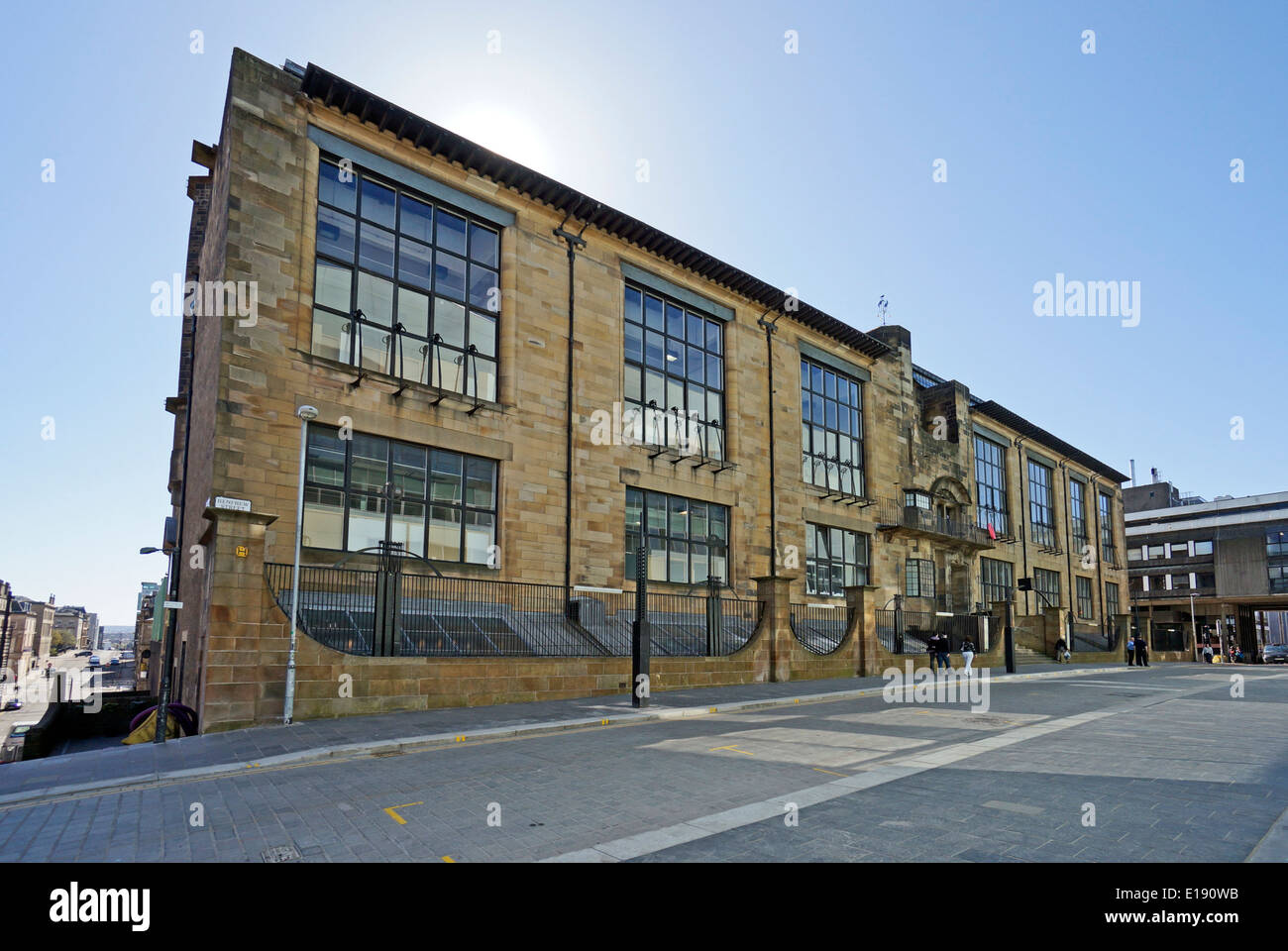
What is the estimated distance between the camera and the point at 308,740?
34.5 feet

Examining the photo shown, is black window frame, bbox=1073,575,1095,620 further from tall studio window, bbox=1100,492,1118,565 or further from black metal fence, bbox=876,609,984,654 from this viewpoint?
black metal fence, bbox=876,609,984,654

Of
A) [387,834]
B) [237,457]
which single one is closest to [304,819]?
[387,834]

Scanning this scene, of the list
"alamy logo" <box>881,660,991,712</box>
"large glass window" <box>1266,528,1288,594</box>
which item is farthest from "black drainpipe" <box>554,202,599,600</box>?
"large glass window" <box>1266,528,1288,594</box>

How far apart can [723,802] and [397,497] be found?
43.7 feet

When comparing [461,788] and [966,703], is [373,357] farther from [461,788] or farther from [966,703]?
[966,703]

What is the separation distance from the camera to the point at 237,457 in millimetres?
15594

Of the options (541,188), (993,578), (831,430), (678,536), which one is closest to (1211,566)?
(993,578)

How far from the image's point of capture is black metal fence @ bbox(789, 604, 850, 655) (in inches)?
938

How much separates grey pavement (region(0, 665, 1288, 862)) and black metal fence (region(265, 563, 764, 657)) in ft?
14.0

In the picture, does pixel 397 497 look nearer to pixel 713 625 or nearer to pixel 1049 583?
pixel 713 625
